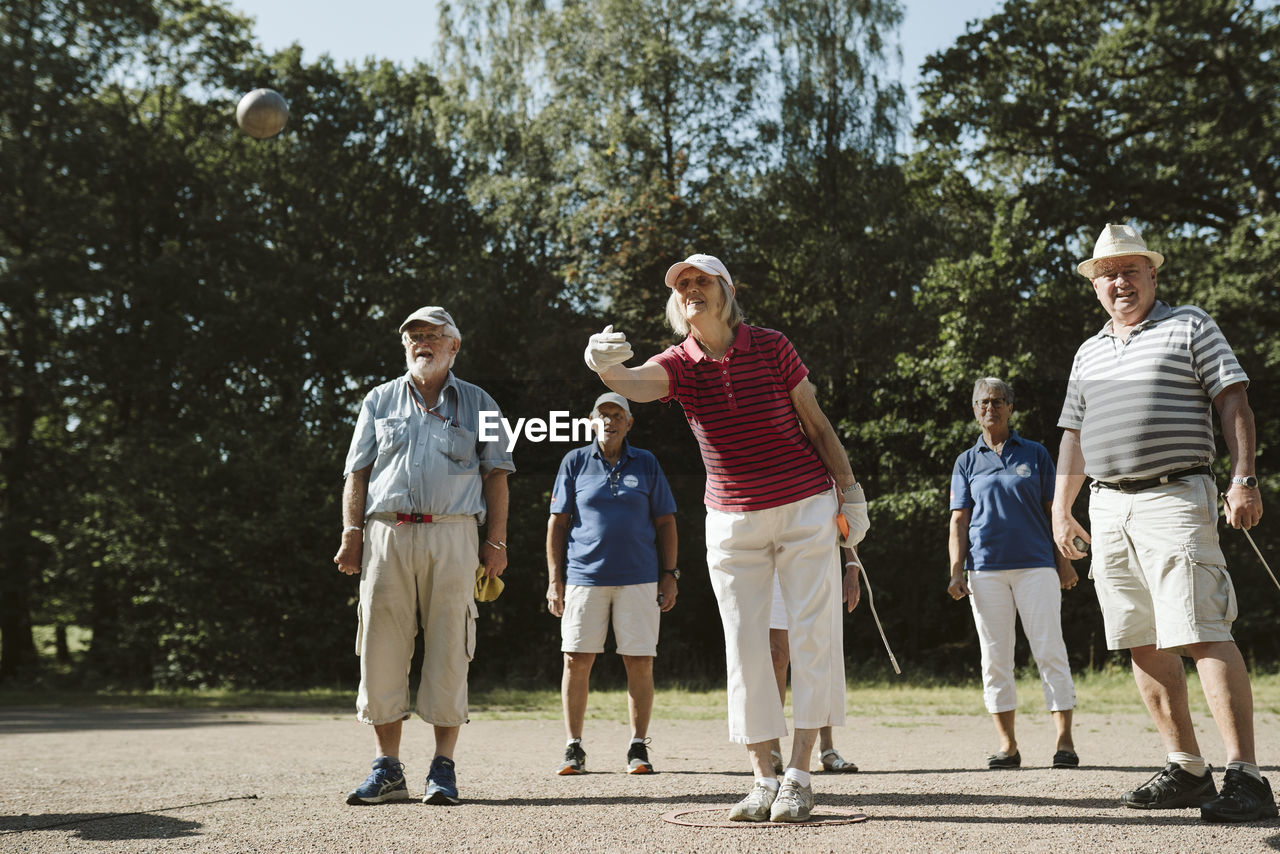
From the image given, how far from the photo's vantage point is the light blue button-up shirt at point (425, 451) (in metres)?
5.31

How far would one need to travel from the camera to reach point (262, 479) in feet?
66.0

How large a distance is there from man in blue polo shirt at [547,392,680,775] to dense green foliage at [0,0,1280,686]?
39.9 ft

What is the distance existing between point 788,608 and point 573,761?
227 cm

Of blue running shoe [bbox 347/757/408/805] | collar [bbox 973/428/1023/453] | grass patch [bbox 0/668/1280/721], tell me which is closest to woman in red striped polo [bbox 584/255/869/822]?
blue running shoe [bbox 347/757/408/805]

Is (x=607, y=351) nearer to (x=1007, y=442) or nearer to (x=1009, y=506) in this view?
(x=1009, y=506)

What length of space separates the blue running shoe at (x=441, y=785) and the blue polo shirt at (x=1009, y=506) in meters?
3.51

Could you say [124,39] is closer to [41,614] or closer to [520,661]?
[41,614]

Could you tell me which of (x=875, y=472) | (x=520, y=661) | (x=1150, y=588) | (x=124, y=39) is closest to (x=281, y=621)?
(x=520, y=661)

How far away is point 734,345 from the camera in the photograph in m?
4.50

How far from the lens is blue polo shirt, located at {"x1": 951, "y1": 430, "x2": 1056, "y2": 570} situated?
6.79 meters

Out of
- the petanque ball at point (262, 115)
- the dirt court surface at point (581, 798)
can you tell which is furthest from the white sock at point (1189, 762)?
the petanque ball at point (262, 115)

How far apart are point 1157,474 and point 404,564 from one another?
3.31m

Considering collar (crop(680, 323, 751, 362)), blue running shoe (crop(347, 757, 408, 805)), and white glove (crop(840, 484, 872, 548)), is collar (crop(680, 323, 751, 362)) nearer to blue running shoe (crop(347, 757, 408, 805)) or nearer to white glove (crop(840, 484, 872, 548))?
white glove (crop(840, 484, 872, 548))

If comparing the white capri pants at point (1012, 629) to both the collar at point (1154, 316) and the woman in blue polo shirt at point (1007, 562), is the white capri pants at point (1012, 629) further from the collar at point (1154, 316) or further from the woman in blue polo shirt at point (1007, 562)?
the collar at point (1154, 316)
